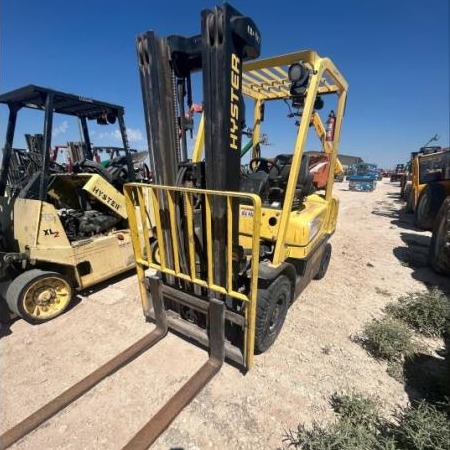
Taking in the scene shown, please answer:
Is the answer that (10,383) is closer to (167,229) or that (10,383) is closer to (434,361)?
(167,229)

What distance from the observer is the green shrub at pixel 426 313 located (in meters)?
3.27

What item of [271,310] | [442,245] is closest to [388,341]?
[271,310]

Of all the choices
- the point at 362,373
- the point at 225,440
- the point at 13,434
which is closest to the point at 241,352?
the point at 225,440

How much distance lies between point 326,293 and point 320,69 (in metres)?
3.17

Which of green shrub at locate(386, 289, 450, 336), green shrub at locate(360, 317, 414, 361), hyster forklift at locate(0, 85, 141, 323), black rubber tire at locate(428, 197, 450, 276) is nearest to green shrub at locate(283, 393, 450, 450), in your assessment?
green shrub at locate(360, 317, 414, 361)

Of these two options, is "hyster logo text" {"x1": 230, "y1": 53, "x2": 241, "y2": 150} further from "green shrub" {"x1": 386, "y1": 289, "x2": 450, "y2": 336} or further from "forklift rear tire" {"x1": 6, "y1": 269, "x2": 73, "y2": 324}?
"green shrub" {"x1": 386, "y1": 289, "x2": 450, "y2": 336}

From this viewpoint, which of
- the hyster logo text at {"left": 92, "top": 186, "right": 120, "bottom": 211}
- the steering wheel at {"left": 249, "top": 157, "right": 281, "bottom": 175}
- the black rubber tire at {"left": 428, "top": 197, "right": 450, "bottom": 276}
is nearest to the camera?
the steering wheel at {"left": 249, "top": 157, "right": 281, "bottom": 175}

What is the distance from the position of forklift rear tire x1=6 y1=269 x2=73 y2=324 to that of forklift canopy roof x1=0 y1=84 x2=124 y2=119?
92.7 inches

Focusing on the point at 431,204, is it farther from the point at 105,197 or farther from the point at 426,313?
the point at 105,197

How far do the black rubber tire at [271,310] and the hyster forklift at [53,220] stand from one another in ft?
8.93

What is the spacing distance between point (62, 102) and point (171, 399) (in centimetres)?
419

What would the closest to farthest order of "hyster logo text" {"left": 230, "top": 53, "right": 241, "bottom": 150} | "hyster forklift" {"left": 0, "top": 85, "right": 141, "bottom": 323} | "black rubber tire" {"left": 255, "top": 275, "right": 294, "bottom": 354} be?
"hyster logo text" {"left": 230, "top": 53, "right": 241, "bottom": 150} → "black rubber tire" {"left": 255, "top": 275, "right": 294, "bottom": 354} → "hyster forklift" {"left": 0, "top": 85, "right": 141, "bottom": 323}

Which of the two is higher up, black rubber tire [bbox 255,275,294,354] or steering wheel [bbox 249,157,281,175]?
steering wheel [bbox 249,157,281,175]

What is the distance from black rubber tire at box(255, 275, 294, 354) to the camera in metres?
2.66
